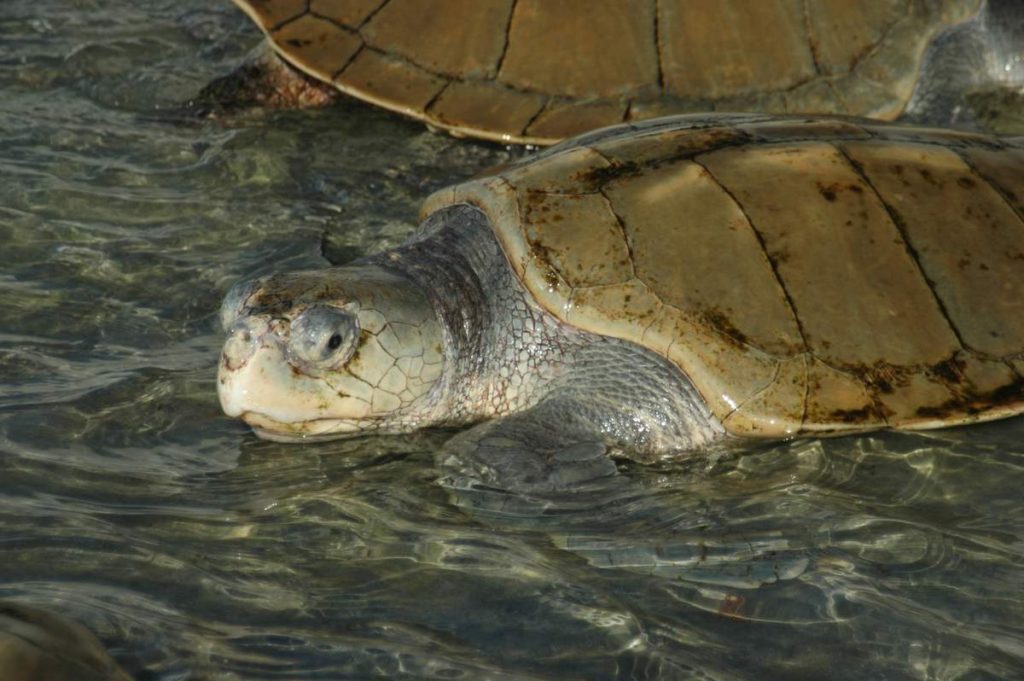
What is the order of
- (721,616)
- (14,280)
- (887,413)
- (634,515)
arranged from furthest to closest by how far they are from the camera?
(14,280) → (887,413) → (634,515) → (721,616)

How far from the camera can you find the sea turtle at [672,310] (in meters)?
4.25

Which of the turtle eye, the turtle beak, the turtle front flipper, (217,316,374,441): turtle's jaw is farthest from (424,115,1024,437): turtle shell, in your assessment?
the turtle beak

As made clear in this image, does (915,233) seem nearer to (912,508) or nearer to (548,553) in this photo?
(912,508)

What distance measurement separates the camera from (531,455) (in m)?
4.21

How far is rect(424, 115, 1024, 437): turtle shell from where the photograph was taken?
4262 mm

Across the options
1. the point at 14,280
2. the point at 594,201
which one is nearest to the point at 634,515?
the point at 594,201

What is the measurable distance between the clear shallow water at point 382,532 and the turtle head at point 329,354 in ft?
0.43

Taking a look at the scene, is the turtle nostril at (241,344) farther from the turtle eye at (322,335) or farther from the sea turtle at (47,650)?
the sea turtle at (47,650)

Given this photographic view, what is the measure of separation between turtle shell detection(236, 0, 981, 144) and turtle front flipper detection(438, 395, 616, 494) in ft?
7.50

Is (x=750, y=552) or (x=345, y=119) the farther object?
(x=345, y=119)

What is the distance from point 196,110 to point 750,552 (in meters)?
4.24

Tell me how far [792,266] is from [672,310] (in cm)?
44

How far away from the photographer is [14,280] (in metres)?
5.14

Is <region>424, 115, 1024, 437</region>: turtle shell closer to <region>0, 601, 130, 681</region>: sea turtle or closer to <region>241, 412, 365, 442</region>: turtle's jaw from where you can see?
<region>241, 412, 365, 442</region>: turtle's jaw
